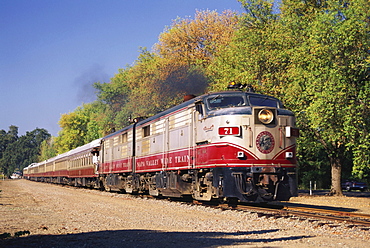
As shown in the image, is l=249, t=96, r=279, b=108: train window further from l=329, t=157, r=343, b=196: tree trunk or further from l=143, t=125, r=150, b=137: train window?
l=329, t=157, r=343, b=196: tree trunk

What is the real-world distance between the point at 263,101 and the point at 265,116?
1443mm

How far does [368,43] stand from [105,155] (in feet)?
69.1

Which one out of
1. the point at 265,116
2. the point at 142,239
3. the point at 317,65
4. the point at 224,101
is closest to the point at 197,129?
the point at 224,101

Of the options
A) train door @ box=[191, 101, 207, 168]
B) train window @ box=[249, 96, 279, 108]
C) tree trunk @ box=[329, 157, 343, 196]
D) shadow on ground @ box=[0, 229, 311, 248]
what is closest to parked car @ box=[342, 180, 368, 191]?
tree trunk @ box=[329, 157, 343, 196]

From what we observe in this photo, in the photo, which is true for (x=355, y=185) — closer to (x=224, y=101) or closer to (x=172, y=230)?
(x=224, y=101)


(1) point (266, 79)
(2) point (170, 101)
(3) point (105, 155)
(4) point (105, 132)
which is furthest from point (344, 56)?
(4) point (105, 132)

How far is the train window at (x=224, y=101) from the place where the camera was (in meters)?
18.4

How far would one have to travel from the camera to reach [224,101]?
61.1 ft

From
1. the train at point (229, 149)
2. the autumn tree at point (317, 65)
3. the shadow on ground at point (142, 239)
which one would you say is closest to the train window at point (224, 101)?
the train at point (229, 149)

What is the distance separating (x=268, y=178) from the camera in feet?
56.0

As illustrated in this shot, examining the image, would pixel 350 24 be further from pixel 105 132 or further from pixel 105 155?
pixel 105 132

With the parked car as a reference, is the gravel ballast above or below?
above

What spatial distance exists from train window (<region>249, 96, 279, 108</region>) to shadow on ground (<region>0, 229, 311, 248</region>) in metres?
7.38

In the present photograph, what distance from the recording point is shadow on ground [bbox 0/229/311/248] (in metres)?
10.2
